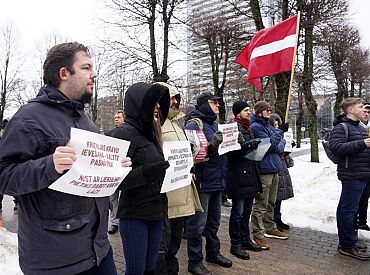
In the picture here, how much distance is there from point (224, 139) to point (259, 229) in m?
1.81

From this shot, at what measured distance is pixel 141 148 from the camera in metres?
2.96

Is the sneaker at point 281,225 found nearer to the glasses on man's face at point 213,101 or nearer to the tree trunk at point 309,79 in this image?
the glasses on man's face at point 213,101

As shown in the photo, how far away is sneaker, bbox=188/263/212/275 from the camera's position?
414cm

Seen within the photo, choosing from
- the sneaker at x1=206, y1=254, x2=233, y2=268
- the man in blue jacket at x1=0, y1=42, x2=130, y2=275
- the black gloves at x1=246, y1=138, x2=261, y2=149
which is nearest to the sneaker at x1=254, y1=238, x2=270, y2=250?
the sneaker at x1=206, y1=254, x2=233, y2=268

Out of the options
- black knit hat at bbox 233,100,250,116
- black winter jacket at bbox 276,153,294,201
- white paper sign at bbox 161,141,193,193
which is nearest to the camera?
white paper sign at bbox 161,141,193,193

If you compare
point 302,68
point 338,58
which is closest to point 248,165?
point 302,68

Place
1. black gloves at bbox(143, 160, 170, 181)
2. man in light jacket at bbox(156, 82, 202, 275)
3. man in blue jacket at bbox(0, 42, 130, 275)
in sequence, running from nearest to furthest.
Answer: man in blue jacket at bbox(0, 42, 130, 275), black gloves at bbox(143, 160, 170, 181), man in light jacket at bbox(156, 82, 202, 275)

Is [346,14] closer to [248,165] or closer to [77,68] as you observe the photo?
[248,165]

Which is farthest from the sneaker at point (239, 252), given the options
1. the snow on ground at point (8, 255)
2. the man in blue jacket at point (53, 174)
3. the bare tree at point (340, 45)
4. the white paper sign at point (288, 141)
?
the bare tree at point (340, 45)

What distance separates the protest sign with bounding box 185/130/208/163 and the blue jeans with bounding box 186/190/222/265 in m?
0.50

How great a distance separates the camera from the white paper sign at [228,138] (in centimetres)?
418

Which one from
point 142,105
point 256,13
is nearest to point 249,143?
point 142,105

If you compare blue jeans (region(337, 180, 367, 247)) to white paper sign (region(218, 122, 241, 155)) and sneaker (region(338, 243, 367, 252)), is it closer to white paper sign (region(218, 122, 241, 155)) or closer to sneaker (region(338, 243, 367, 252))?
sneaker (region(338, 243, 367, 252))

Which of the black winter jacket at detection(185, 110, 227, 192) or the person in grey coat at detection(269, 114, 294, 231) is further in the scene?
the person in grey coat at detection(269, 114, 294, 231)
